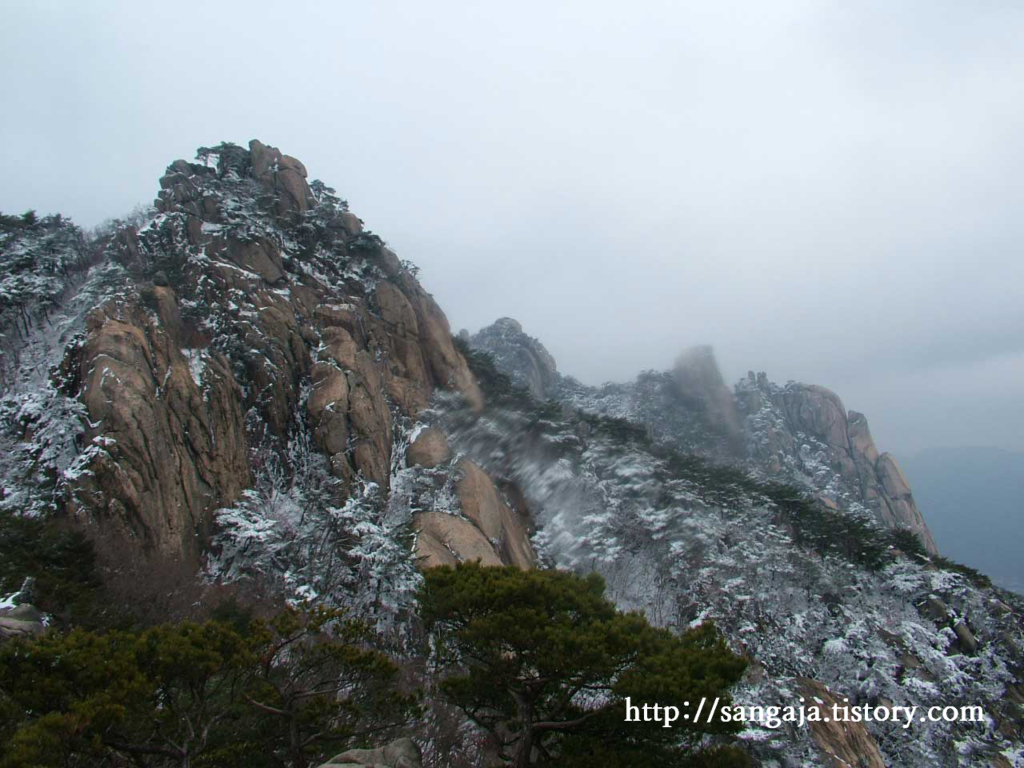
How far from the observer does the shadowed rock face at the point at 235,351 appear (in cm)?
1758

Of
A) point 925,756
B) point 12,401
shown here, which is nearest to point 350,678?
point 12,401

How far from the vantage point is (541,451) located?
3038 centimetres

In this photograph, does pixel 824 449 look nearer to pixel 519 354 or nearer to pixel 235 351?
pixel 519 354

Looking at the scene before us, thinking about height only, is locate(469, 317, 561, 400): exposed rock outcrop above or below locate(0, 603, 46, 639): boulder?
above

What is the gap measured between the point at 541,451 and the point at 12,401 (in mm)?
22576

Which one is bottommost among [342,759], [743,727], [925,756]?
[925,756]

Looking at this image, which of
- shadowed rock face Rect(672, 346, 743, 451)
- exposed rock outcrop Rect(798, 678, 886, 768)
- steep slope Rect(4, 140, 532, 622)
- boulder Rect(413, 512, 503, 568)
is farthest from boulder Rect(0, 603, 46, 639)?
shadowed rock face Rect(672, 346, 743, 451)

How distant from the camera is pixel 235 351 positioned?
75.8ft

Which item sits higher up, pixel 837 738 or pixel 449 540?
pixel 449 540

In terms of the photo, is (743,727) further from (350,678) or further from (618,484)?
(618,484)

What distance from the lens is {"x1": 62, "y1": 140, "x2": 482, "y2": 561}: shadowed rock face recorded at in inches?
692

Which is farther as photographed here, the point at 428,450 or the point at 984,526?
the point at 984,526

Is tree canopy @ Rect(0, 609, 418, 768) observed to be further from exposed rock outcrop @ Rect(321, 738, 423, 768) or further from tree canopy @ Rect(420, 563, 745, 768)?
tree canopy @ Rect(420, 563, 745, 768)

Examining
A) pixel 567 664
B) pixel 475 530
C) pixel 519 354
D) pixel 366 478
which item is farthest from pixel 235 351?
pixel 519 354
